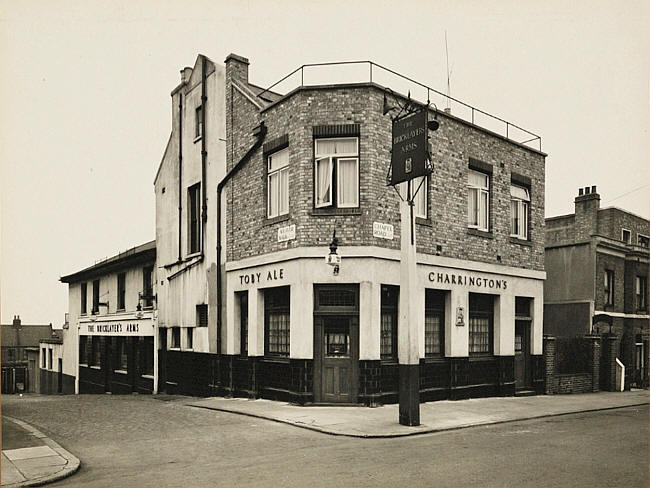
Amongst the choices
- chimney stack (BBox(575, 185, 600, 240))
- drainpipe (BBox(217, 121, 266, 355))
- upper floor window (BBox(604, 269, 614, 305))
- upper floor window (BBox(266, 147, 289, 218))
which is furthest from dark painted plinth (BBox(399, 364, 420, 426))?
chimney stack (BBox(575, 185, 600, 240))

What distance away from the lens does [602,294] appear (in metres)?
26.6

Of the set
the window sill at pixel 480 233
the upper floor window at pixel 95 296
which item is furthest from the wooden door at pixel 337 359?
the upper floor window at pixel 95 296

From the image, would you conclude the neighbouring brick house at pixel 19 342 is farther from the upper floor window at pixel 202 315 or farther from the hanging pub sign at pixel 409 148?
→ the hanging pub sign at pixel 409 148

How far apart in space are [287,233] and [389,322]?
3.60 meters

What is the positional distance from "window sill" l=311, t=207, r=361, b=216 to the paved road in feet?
17.8

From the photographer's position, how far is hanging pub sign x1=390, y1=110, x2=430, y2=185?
42.8ft

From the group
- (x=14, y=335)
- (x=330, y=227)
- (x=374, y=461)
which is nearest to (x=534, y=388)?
(x=330, y=227)

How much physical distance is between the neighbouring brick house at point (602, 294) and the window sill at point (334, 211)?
13.8 metres

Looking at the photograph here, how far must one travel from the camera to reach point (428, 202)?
1844 cm

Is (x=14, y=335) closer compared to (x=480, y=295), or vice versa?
(x=480, y=295)

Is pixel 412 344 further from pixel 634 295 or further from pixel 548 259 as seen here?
pixel 634 295

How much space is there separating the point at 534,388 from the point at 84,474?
16440mm

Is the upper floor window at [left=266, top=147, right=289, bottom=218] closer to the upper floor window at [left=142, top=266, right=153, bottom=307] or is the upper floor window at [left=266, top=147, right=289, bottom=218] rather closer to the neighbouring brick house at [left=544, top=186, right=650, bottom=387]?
the upper floor window at [left=142, top=266, right=153, bottom=307]

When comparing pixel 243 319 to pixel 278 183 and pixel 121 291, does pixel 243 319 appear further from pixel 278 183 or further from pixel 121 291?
pixel 121 291
